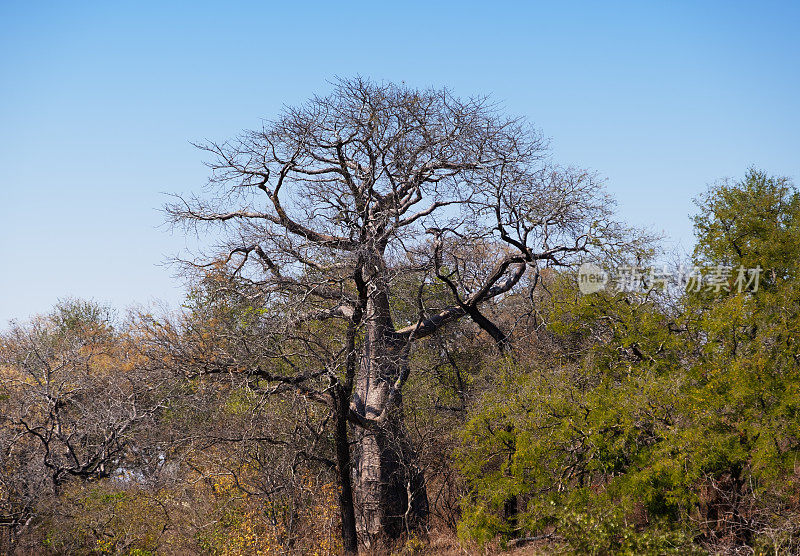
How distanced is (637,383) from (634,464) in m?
1.01

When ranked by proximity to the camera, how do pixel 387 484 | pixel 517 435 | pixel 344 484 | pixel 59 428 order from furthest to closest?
1. pixel 59 428
2. pixel 387 484
3. pixel 344 484
4. pixel 517 435

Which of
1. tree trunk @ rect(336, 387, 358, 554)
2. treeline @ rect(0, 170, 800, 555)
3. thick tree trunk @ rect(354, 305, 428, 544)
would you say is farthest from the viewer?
thick tree trunk @ rect(354, 305, 428, 544)

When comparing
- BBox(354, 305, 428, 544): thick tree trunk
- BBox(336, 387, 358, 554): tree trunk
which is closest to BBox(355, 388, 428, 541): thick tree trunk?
BBox(354, 305, 428, 544): thick tree trunk

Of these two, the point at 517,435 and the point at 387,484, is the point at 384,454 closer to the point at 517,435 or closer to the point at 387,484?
the point at 387,484

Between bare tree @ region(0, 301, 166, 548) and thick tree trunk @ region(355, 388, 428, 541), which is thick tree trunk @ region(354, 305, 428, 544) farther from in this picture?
bare tree @ region(0, 301, 166, 548)

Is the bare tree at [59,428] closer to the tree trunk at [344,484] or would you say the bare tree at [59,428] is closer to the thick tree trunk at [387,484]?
the tree trunk at [344,484]

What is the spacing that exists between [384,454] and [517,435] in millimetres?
2690

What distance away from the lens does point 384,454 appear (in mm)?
10836

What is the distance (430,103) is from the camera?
11.0m

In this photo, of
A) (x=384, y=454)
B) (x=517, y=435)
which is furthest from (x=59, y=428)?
(x=517, y=435)

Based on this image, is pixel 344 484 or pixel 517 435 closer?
pixel 517 435

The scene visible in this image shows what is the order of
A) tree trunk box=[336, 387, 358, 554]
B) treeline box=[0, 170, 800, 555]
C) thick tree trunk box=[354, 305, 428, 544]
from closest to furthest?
treeline box=[0, 170, 800, 555]
tree trunk box=[336, 387, 358, 554]
thick tree trunk box=[354, 305, 428, 544]

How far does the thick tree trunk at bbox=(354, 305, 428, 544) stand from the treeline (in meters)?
0.23

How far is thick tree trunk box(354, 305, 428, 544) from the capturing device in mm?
10570
